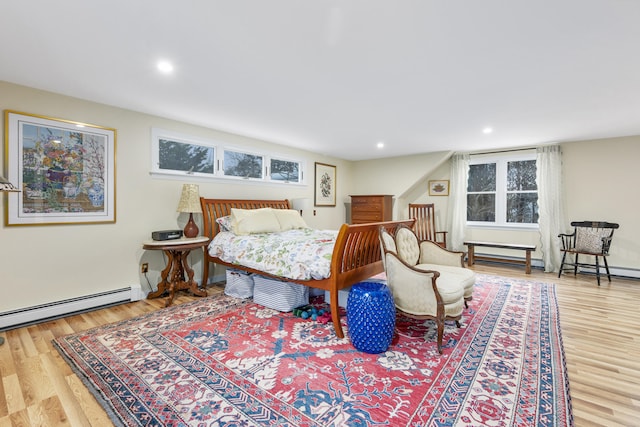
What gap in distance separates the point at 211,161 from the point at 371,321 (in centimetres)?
335

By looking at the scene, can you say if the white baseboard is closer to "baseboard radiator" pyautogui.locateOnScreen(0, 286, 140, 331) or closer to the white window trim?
"baseboard radiator" pyautogui.locateOnScreen(0, 286, 140, 331)

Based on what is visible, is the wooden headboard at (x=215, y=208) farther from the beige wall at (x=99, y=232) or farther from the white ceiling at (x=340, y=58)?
the white ceiling at (x=340, y=58)

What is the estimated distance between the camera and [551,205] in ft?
16.4

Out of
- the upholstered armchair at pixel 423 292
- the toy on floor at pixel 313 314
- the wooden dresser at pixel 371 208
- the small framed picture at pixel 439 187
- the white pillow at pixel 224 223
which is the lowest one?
the toy on floor at pixel 313 314

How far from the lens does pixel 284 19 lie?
1751 mm

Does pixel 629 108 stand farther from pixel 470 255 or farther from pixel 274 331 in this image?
pixel 274 331

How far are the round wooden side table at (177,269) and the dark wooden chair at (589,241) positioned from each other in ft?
18.1

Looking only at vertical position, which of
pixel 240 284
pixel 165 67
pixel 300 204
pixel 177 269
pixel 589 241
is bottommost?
pixel 240 284

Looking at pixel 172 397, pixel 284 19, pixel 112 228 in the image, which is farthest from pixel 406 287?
pixel 112 228

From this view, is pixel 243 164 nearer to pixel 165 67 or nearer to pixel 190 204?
pixel 190 204

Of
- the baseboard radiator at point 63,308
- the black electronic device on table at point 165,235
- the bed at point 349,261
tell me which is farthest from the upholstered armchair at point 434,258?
the baseboard radiator at point 63,308

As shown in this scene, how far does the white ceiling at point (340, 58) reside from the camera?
168 centimetres

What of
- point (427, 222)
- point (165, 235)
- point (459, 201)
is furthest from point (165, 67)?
point (459, 201)

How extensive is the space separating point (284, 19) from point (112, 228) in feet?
9.91
